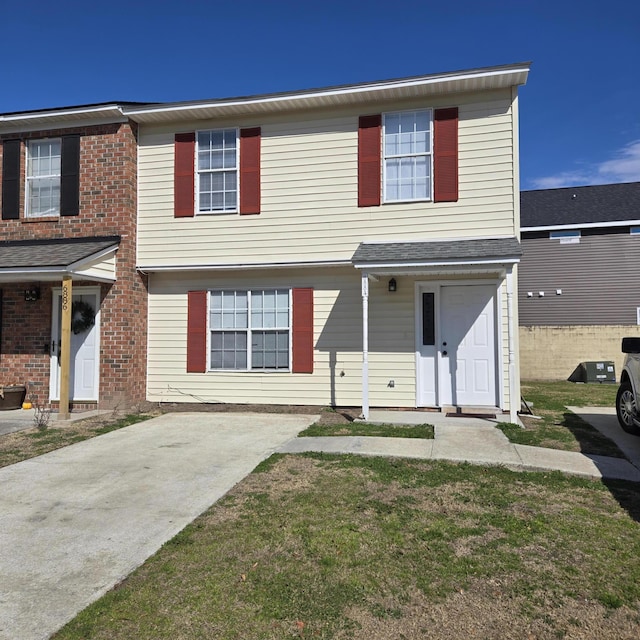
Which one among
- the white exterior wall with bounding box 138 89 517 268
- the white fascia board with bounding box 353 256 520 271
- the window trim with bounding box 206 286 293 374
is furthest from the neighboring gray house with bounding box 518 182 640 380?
the window trim with bounding box 206 286 293 374

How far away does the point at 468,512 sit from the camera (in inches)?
175

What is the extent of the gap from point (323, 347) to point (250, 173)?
3.72 metres

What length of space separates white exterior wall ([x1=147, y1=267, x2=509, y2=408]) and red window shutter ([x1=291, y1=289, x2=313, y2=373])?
124 mm

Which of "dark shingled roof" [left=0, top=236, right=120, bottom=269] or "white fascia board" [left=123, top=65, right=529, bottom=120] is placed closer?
"white fascia board" [left=123, top=65, right=529, bottom=120]

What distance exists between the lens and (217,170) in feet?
33.4

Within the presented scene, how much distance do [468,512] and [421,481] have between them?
860mm

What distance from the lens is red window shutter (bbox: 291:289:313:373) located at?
9734 millimetres

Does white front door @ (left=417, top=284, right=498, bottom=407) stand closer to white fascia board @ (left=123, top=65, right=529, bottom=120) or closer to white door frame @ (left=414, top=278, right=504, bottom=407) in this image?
white door frame @ (left=414, top=278, right=504, bottom=407)

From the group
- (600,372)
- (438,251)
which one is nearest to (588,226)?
(600,372)

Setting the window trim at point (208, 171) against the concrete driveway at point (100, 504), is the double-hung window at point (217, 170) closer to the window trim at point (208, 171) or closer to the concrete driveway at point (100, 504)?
the window trim at point (208, 171)

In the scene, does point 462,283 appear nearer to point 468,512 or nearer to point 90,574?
point 468,512

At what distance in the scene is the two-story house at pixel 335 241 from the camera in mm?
9031

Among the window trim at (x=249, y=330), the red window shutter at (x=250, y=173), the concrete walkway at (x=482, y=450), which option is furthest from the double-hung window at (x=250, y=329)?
the concrete walkway at (x=482, y=450)

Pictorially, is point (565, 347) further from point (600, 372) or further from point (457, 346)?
point (457, 346)
